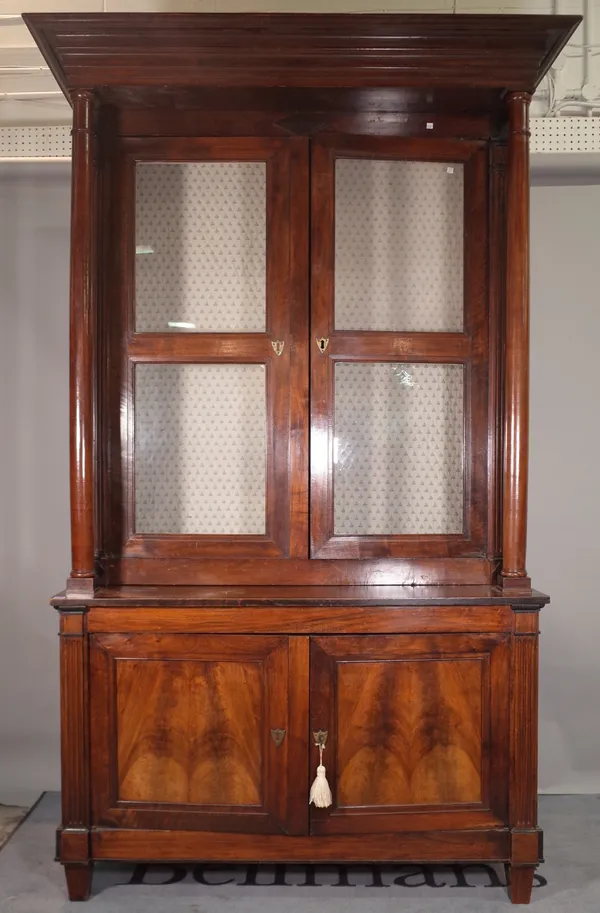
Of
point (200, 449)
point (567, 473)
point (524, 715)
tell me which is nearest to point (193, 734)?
point (200, 449)

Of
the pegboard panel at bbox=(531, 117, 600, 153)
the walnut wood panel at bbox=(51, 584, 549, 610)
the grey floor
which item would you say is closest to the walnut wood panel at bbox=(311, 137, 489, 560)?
the walnut wood panel at bbox=(51, 584, 549, 610)

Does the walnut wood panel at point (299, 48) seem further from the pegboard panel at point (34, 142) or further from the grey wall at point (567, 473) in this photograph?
the grey wall at point (567, 473)

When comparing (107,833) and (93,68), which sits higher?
(93,68)

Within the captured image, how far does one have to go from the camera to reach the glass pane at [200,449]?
2650 mm

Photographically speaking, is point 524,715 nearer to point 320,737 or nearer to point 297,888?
point 320,737

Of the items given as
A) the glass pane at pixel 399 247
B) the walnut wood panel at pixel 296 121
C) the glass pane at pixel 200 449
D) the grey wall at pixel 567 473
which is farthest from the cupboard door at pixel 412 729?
the walnut wood panel at pixel 296 121

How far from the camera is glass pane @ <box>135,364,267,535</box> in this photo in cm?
265

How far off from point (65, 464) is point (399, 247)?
5.35 feet

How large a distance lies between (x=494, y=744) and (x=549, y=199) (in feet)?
7.16

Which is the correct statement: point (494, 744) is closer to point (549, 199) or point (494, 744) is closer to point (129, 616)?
point (129, 616)

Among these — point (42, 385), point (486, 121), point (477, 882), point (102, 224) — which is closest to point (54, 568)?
point (42, 385)

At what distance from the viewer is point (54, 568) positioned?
3.29 meters

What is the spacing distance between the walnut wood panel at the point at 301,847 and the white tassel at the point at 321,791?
6.0 inches

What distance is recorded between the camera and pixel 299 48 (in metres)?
2.37
